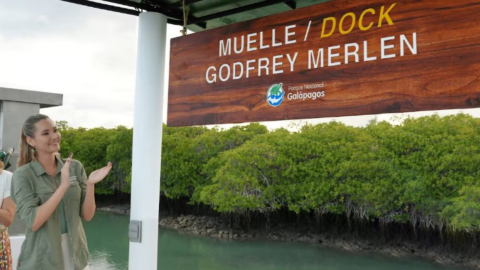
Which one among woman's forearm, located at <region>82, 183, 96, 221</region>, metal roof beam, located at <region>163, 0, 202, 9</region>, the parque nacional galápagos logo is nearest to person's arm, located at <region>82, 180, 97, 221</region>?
woman's forearm, located at <region>82, 183, 96, 221</region>

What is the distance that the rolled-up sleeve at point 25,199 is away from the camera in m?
1.51

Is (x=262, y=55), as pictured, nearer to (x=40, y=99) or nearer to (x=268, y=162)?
(x=40, y=99)

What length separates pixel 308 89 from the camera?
192cm

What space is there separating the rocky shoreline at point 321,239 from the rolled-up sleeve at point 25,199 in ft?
41.4

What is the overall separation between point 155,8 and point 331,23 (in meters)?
0.99

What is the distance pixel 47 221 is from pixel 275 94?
41.2 inches

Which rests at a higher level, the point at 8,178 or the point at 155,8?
the point at 155,8


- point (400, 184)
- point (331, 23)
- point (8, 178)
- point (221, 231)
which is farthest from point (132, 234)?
point (221, 231)

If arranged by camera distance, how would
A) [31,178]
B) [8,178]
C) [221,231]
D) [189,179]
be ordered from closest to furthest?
[31,178]
[8,178]
[221,231]
[189,179]

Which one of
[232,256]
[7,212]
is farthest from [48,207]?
[232,256]

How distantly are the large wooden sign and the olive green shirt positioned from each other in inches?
31.3

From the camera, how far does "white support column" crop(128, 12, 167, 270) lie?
2285 mm

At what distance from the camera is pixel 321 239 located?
14781 mm

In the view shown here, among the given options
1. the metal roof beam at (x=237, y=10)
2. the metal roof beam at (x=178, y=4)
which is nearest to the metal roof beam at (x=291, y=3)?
the metal roof beam at (x=237, y=10)
